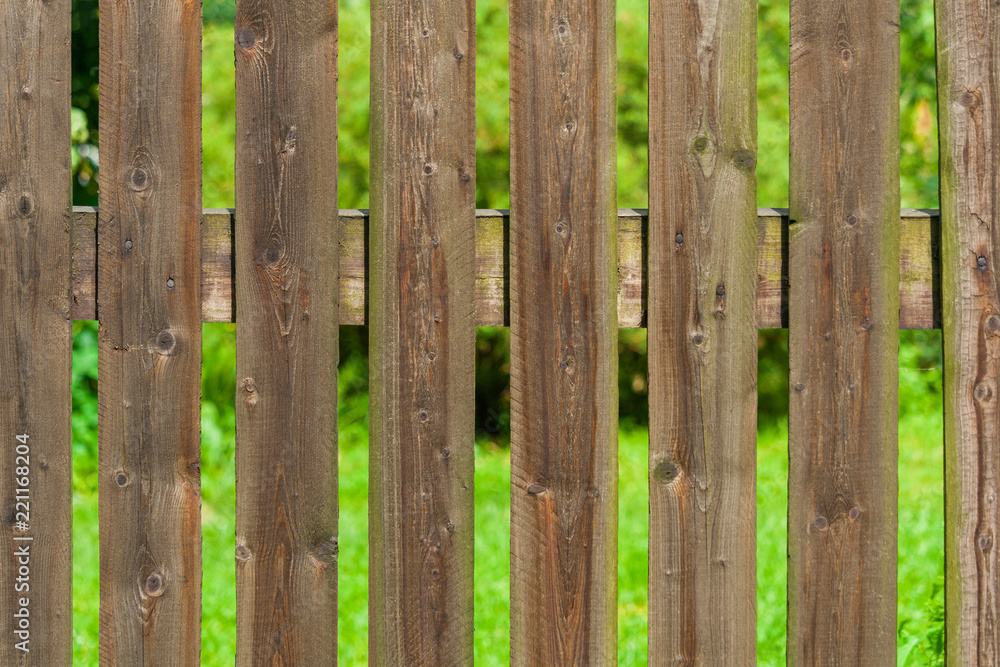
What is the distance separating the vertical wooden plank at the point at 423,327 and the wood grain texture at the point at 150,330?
0.39m

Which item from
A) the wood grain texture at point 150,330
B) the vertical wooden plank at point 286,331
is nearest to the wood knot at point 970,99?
the vertical wooden plank at point 286,331

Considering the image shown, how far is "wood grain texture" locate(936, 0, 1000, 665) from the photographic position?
6.72 ft

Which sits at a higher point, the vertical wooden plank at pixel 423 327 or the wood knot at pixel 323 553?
the vertical wooden plank at pixel 423 327

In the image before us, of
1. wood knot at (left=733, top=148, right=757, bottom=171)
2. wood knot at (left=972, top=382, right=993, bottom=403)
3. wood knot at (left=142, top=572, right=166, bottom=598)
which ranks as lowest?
wood knot at (left=142, top=572, right=166, bottom=598)

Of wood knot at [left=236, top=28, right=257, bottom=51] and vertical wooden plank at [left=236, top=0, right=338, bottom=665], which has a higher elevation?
wood knot at [left=236, top=28, right=257, bottom=51]

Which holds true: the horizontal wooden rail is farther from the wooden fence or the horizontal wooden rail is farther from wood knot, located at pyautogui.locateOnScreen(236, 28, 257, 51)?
wood knot, located at pyautogui.locateOnScreen(236, 28, 257, 51)

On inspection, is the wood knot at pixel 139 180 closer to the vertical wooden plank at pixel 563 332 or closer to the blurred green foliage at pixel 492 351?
the vertical wooden plank at pixel 563 332

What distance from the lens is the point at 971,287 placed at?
2.06m

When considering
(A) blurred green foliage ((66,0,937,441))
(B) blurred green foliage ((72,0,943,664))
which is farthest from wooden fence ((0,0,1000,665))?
(A) blurred green foliage ((66,0,937,441))

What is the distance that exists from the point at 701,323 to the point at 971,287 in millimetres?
589

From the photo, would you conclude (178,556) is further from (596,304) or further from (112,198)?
(596,304)

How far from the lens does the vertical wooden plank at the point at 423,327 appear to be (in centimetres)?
199

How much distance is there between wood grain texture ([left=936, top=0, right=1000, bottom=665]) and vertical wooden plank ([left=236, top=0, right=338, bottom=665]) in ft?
4.25

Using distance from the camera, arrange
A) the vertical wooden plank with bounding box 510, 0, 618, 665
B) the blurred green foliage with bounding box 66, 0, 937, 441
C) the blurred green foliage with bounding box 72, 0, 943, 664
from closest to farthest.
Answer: the vertical wooden plank with bounding box 510, 0, 618, 665
the blurred green foliage with bounding box 72, 0, 943, 664
the blurred green foliage with bounding box 66, 0, 937, 441
